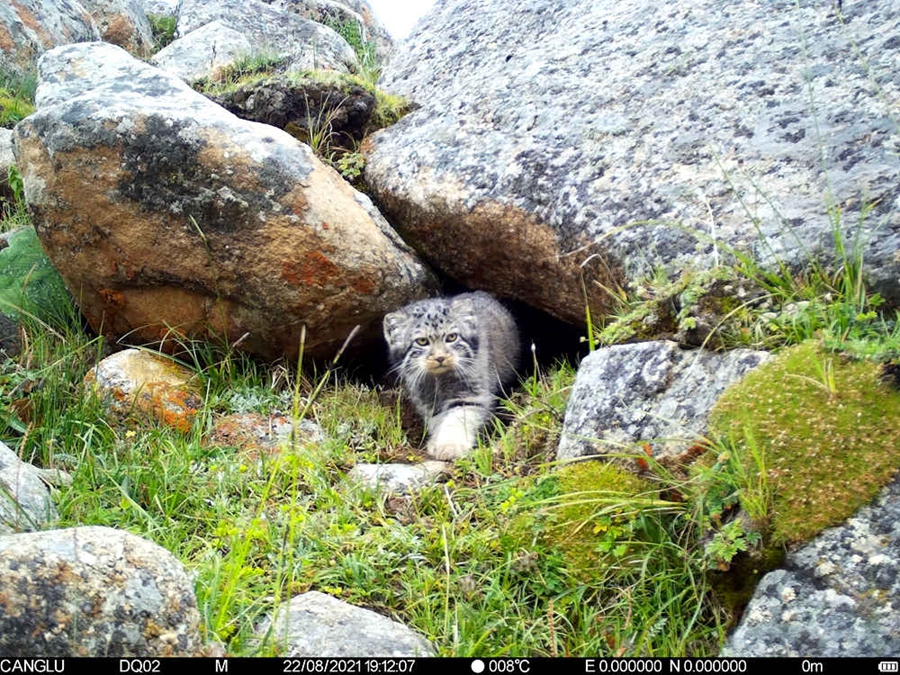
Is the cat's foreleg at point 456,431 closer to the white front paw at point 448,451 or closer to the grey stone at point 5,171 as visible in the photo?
the white front paw at point 448,451

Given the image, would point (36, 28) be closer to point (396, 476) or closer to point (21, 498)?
point (21, 498)

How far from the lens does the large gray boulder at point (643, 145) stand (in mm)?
4320

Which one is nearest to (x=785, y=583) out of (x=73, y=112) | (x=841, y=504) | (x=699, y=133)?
(x=841, y=504)

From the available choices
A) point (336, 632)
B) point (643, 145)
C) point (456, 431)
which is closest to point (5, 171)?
point (456, 431)

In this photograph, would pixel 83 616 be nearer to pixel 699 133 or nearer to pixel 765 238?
pixel 765 238

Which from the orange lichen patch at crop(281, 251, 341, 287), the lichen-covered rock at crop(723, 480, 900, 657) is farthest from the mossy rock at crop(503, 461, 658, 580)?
the orange lichen patch at crop(281, 251, 341, 287)

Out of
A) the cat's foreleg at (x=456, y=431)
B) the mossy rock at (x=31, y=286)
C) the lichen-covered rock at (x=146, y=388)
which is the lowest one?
the cat's foreleg at (x=456, y=431)

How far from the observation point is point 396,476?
4.70 m

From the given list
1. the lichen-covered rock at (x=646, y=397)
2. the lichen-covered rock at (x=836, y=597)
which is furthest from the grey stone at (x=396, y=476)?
the lichen-covered rock at (x=836, y=597)

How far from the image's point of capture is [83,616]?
9.10 ft

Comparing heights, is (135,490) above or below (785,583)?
below

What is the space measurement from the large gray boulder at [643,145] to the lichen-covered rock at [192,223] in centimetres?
82

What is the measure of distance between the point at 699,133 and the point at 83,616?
3.99m

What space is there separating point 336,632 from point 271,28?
8.72m
